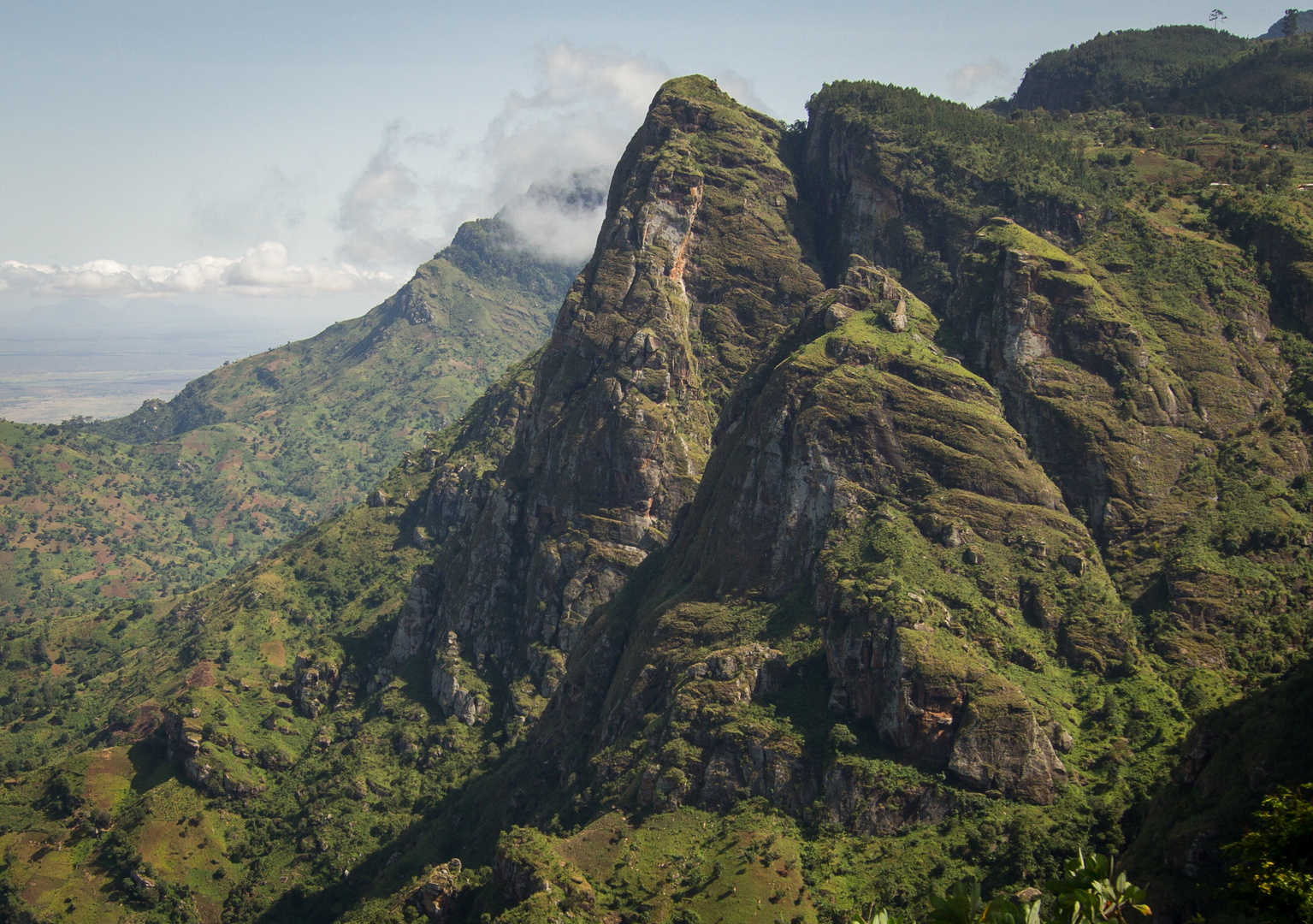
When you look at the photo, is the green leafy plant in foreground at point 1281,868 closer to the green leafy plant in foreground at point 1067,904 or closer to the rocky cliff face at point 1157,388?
the green leafy plant in foreground at point 1067,904

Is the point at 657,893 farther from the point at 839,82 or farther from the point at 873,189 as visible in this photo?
the point at 839,82

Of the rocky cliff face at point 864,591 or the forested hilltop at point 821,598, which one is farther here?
the rocky cliff face at point 864,591

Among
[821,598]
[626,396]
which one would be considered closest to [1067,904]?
[821,598]

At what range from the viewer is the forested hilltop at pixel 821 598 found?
8756 centimetres

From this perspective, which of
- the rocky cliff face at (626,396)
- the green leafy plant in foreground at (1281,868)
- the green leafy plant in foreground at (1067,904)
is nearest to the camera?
the green leafy plant in foreground at (1067,904)

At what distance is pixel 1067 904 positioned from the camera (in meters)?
28.9

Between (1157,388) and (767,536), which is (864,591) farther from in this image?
(1157,388)

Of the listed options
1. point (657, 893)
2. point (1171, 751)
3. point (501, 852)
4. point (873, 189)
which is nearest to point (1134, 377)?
point (1171, 751)

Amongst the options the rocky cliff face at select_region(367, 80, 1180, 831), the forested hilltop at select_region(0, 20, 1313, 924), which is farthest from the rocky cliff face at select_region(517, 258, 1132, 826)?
the forested hilltop at select_region(0, 20, 1313, 924)

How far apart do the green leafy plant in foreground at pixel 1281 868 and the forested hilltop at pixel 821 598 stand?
2.81 feet

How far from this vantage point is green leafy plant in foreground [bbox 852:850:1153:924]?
26891mm

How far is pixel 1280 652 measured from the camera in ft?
293

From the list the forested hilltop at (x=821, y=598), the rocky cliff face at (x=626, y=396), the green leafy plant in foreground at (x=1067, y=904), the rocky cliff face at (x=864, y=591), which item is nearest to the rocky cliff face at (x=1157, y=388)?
the forested hilltop at (x=821, y=598)

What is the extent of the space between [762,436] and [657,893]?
50751 millimetres
